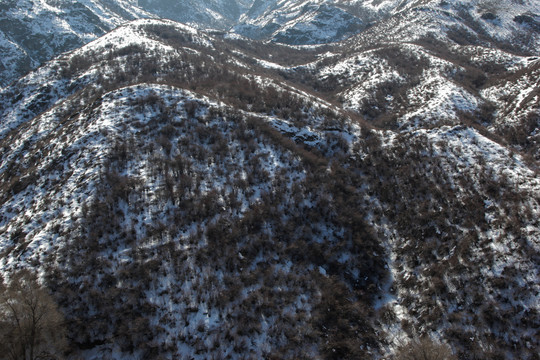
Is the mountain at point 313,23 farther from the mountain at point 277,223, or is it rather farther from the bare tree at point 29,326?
the bare tree at point 29,326

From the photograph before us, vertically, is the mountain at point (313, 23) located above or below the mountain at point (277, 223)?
above

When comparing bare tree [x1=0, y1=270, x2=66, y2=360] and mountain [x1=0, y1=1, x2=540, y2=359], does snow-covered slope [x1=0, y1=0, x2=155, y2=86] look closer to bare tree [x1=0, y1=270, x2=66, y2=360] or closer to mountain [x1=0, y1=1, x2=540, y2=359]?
mountain [x1=0, y1=1, x2=540, y2=359]

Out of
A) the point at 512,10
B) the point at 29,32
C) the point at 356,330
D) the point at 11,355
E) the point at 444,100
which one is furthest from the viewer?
the point at 29,32

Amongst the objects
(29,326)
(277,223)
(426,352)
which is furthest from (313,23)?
(29,326)

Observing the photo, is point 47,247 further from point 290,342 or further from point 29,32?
point 29,32

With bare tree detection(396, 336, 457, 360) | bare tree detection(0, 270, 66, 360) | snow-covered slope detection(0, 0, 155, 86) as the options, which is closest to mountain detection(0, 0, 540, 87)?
snow-covered slope detection(0, 0, 155, 86)

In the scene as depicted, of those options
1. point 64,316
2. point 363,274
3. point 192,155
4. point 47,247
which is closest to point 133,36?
point 192,155

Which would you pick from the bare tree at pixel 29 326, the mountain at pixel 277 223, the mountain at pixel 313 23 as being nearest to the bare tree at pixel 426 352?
the mountain at pixel 277 223
